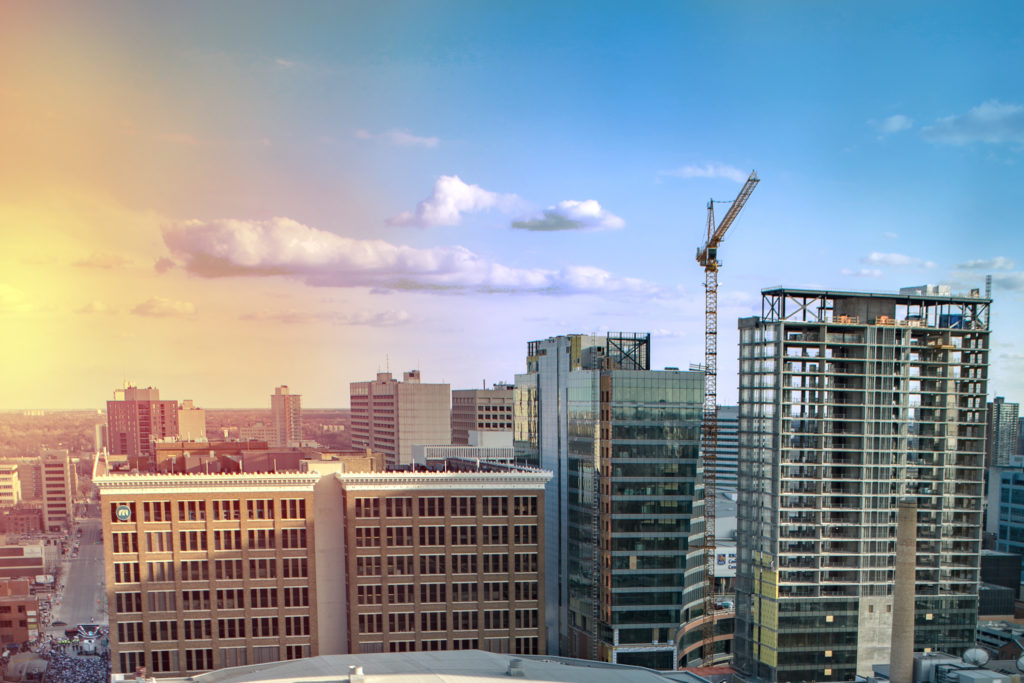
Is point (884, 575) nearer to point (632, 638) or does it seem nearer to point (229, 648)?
point (632, 638)

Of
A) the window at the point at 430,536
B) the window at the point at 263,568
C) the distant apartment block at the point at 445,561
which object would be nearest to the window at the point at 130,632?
the window at the point at 263,568

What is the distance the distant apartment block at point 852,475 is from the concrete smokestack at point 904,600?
23.6 meters

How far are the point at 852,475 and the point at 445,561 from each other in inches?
2692

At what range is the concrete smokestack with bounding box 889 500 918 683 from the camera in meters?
96.9

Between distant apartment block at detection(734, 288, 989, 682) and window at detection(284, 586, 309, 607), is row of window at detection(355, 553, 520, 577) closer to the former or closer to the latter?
window at detection(284, 586, 309, 607)

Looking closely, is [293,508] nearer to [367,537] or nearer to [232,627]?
[367,537]

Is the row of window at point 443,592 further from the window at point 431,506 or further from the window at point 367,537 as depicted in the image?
the window at point 431,506

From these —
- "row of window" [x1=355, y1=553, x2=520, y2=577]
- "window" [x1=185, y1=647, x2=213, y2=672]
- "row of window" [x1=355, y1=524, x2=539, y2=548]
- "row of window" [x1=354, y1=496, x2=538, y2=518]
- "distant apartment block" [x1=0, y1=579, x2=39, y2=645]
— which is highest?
"row of window" [x1=354, y1=496, x2=538, y2=518]

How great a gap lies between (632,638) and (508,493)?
39078 mm

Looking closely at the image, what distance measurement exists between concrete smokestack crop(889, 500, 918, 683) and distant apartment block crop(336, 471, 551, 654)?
4711cm

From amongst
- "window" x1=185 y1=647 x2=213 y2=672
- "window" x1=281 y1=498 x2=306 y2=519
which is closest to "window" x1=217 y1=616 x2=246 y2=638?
A: "window" x1=185 y1=647 x2=213 y2=672

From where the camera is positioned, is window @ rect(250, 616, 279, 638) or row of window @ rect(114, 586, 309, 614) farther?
window @ rect(250, 616, 279, 638)

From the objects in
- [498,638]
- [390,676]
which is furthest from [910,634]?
[390,676]

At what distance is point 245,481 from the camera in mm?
103312
